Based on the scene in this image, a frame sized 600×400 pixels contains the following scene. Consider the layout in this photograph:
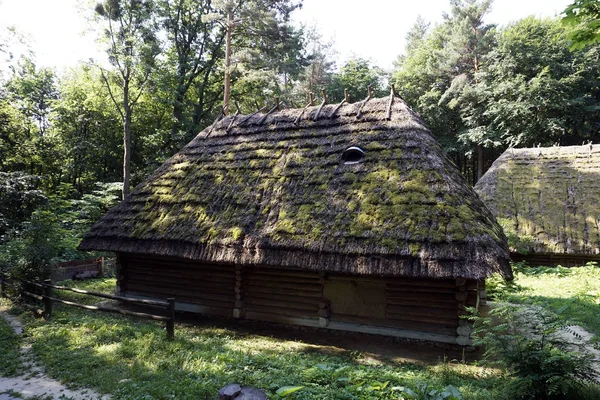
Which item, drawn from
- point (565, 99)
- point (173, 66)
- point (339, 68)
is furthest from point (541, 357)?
point (339, 68)

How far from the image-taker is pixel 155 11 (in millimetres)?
23141

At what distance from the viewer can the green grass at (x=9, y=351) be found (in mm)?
5629

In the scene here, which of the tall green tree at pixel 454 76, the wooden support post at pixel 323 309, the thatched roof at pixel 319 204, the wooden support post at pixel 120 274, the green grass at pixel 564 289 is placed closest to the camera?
the thatched roof at pixel 319 204

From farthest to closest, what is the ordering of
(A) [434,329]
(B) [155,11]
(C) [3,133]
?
(B) [155,11]
(C) [3,133]
(A) [434,329]

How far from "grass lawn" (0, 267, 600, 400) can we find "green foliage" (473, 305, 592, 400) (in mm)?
283

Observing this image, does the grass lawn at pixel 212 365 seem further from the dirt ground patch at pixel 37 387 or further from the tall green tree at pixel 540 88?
the tall green tree at pixel 540 88

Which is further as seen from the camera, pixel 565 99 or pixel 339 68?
pixel 339 68

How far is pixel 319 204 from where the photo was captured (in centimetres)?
821

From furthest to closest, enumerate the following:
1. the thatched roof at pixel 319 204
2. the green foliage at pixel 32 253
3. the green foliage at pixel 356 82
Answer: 1. the green foliage at pixel 356 82
2. the green foliage at pixel 32 253
3. the thatched roof at pixel 319 204

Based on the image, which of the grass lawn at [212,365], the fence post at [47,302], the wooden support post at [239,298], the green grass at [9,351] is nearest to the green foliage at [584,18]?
the grass lawn at [212,365]

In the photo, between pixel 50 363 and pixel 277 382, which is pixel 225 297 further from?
pixel 277 382

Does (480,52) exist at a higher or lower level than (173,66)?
higher

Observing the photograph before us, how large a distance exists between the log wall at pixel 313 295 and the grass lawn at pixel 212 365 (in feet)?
2.64

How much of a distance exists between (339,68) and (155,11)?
674 inches
